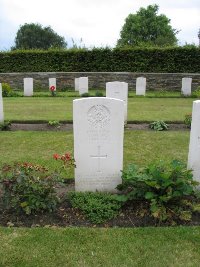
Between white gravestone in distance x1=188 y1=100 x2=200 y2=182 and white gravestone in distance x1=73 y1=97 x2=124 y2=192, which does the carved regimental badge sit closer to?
white gravestone in distance x1=73 y1=97 x2=124 y2=192

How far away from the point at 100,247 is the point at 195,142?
199 cm

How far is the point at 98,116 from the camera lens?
4.77m

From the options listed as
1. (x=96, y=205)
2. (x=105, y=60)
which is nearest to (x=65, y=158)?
(x=96, y=205)

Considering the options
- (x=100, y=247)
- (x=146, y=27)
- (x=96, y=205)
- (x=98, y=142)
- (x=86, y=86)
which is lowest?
(x=100, y=247)

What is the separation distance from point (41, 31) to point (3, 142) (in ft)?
202

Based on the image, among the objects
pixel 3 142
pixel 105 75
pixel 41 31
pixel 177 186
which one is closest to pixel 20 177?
pixel 177 186

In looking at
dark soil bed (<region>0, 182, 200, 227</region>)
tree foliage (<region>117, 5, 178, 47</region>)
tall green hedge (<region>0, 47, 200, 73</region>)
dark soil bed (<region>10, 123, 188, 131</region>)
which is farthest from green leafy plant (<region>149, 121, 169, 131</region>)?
tree foliage (<region>117, 5, 178, 47</region>)

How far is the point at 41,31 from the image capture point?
217ft

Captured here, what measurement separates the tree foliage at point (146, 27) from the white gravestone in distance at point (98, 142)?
58.2m

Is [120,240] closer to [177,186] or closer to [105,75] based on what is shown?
[177,186]

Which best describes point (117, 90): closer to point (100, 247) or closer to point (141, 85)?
point (100, 247)

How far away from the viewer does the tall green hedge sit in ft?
72.7

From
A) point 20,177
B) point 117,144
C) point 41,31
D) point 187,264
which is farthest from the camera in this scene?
point 41,31

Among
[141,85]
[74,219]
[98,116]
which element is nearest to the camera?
[74,219]
